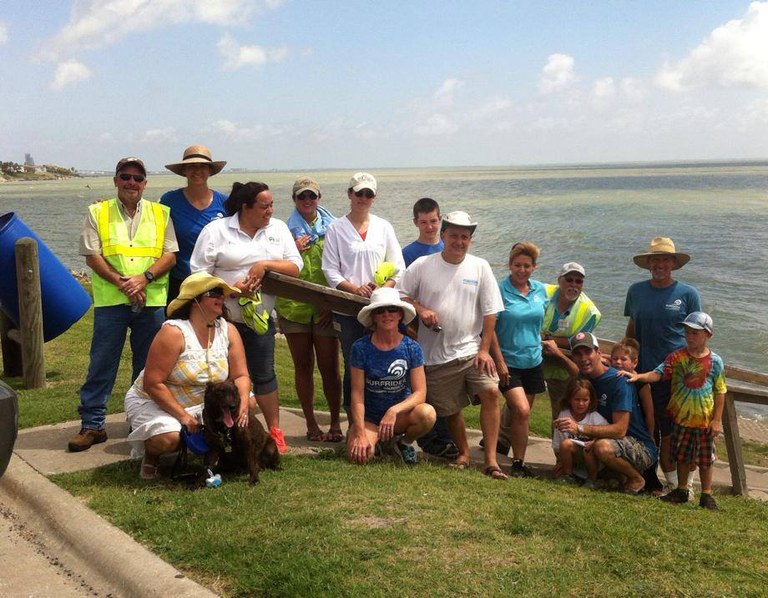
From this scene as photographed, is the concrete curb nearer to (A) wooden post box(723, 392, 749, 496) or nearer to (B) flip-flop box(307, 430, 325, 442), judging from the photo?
(B) flip-flop box(307, 430, 325, 442)

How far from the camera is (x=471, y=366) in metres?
6.06

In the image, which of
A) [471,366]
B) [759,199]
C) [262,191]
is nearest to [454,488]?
[471,366]

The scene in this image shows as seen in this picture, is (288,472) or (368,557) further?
(288,472)

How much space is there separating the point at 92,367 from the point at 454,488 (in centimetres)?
282

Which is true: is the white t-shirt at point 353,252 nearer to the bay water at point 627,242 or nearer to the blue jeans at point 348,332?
the blue jeans at point 348,332

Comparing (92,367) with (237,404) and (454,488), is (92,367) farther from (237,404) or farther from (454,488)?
(454,488)

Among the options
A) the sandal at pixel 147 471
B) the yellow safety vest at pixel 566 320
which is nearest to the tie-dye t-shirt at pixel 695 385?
the yellow safety vest at pixel 566 320

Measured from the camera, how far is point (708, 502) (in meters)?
6.23

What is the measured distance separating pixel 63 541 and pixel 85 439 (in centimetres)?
154

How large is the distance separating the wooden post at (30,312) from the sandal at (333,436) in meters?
3.49

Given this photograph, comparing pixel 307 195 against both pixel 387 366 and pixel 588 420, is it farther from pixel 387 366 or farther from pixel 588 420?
pixel 588 420

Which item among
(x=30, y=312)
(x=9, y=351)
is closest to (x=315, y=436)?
(x=30, y=312)

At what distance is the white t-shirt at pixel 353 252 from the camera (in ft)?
20.8

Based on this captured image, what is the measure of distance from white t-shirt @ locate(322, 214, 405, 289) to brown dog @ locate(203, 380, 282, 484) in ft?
5.07
